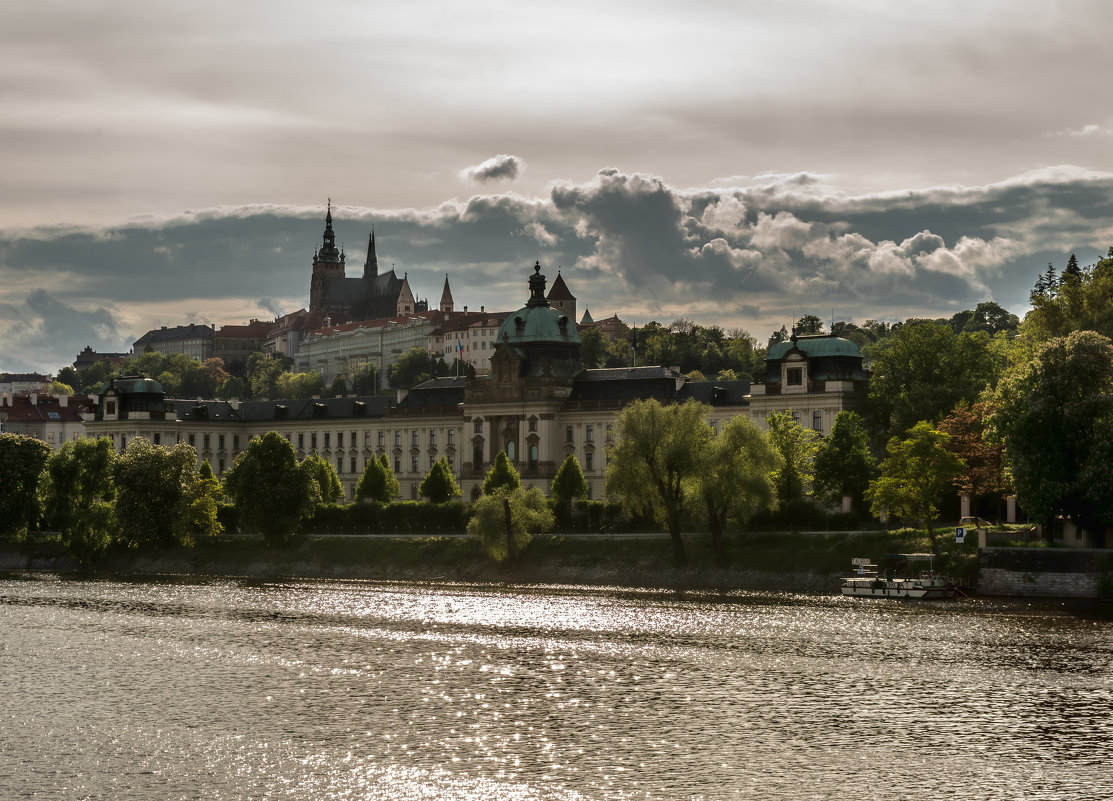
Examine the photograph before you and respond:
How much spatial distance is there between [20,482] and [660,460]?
210ft

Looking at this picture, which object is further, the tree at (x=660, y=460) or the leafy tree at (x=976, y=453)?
the tree at (x=660, y=460)

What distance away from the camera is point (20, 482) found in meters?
138

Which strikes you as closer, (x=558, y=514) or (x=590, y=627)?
(x=590, y=627)

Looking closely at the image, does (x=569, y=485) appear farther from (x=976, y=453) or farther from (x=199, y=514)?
(x=976, y=453)

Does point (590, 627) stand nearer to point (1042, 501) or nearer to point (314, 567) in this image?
point (1042, 501)

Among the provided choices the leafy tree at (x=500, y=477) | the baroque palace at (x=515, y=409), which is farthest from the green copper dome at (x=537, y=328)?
the leafy tree at (x=500, y=477)

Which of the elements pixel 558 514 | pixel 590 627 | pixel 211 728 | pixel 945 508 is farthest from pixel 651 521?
pixel 211 728

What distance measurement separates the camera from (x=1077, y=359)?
9219cm

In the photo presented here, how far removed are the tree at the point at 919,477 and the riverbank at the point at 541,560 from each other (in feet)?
7.25

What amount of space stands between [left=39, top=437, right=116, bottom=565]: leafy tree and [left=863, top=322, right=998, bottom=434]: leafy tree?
68.1m

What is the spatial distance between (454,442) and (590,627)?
3846 inches

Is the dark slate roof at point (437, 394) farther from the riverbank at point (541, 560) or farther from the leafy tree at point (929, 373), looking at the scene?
the leafy tree at point (929, 373)

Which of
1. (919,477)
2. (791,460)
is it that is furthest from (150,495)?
(919,477)

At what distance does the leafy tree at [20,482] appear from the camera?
451 feet
